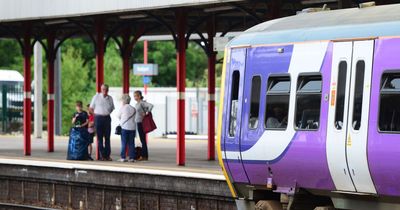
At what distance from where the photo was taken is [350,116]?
42.0 feet

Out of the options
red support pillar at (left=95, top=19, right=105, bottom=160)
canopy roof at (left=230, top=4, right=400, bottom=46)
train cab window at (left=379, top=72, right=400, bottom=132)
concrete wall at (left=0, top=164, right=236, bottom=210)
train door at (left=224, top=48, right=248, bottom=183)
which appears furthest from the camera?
red support pillar at (left=95, top=19, right=105, bottom=160)

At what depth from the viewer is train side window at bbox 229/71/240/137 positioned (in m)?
14.7

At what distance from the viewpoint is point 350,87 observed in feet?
42.1

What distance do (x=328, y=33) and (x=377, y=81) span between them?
1.15m

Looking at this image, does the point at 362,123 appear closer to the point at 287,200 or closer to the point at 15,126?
the point at 287,200

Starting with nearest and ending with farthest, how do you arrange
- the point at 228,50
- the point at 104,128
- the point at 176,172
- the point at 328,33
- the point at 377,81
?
the point at 377,81
the point at 328,33
the point at 228,50
the point at 176,172
the point at 104,128

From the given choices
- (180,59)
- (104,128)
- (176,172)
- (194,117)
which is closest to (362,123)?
(176,172)

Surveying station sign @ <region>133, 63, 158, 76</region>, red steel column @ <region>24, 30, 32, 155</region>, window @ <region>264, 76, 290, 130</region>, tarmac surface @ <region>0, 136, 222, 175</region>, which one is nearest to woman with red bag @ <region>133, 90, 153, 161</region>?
tarmac surface @ <region>0, 136, 222, 175</region>

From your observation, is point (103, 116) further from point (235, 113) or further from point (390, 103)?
point (390, 103)

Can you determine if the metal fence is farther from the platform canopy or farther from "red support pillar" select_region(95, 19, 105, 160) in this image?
"red support pillar" select_region(95, 19, 105, 160)

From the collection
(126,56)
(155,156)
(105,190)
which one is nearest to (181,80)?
(105,190)

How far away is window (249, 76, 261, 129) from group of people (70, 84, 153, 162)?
866 cm

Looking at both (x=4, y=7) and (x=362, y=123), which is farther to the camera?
(x=4, y=7)

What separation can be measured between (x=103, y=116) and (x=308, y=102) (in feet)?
35.8
